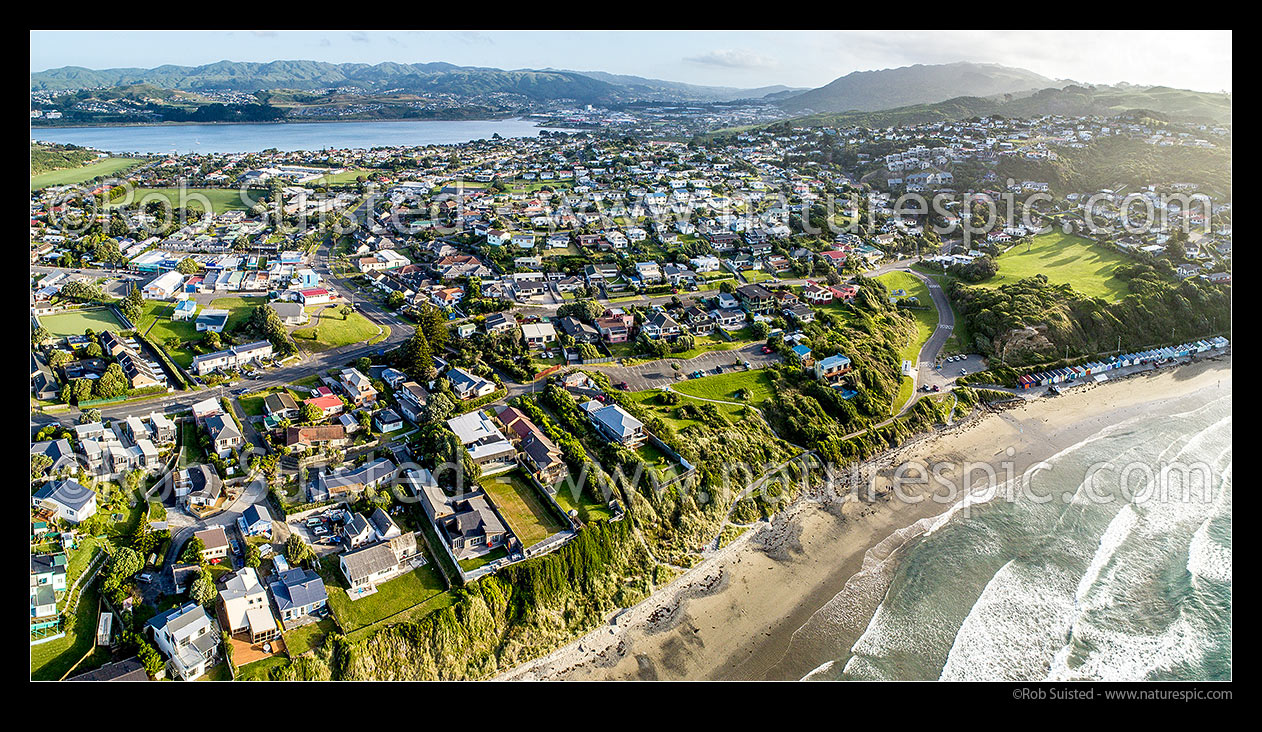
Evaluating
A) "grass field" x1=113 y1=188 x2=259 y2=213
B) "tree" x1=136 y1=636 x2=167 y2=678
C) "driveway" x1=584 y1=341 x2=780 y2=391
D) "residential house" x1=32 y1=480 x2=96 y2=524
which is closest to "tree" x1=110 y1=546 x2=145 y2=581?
"residential house" x1=32 y1=480 x2=96 y2=524

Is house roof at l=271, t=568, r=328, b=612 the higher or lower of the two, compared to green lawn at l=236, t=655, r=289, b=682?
higher

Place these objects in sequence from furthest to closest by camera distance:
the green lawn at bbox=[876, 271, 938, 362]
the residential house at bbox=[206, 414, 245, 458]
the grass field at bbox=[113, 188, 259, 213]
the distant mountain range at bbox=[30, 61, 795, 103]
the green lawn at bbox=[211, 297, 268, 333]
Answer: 1. the distant mountain range at bbox=[30, 61, 795, 103]
2. the grass field at bbox=[113, 188, 259, 213]
3. the green lawn at bbox=[876, 271, 938, 362]
4. the green lawn at bbox=[211, 297, 268, 333]
5. the residential house at bbox=[206, 414, 245, 458]

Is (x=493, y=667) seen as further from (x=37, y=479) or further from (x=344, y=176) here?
(x=344, y=176)

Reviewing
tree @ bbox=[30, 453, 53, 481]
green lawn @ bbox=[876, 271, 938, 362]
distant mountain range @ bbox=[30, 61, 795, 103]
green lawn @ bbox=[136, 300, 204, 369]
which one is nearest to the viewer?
tree @ bbox=[30, 453, 53, 481]

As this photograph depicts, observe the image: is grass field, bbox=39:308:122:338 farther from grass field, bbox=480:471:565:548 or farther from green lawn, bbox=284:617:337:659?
green lawn, bbox=284:617:337:659

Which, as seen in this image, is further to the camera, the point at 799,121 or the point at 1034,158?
the point at 799,121

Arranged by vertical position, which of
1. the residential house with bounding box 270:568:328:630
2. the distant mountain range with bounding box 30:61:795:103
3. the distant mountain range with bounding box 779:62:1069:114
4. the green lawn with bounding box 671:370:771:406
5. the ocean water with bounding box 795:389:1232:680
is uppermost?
the distant mountain range with bounding box 30:61:795:103

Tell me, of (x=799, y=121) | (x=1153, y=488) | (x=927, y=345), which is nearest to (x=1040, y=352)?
(x=927, y=345)

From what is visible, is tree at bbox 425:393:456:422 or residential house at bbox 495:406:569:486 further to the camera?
tree at bbox 425:393:456:422

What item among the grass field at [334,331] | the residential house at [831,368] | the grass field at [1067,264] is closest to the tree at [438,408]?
the grass field at [334,331]
